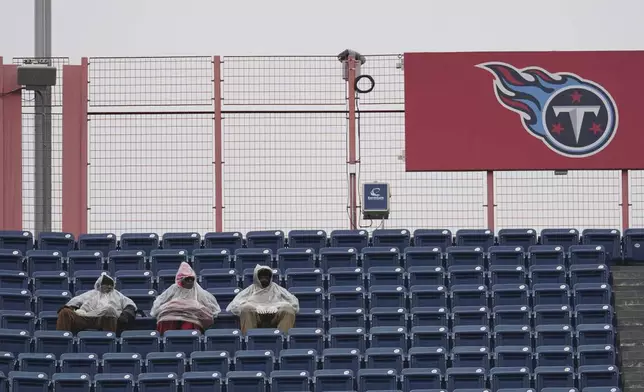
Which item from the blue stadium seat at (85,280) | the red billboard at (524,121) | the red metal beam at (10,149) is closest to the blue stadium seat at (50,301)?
the blue stadium seat at (85,280)

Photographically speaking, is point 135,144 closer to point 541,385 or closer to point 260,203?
point 260,203

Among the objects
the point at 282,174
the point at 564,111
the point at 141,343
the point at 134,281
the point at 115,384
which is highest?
the point at 564,111

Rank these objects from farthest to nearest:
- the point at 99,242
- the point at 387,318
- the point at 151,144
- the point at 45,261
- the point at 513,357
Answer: the point at 151,144, the point at 99,242, the point at 45,261, the point at 387,318, the point at 513,357

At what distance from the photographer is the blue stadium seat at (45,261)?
21.2 meters

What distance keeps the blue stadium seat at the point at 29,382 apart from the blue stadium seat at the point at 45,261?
3.26 meters

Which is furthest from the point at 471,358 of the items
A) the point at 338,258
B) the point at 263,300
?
the point at 338,258

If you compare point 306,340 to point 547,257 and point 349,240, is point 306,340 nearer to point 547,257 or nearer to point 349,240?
point 349,240

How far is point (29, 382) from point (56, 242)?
13.1ft

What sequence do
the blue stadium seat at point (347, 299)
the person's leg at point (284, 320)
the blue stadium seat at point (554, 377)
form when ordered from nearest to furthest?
1. the blue stadium seat at point (554, 377)
2. the person's leg at point (284, 320)
3. the blue stadium seat at point (347, 299)

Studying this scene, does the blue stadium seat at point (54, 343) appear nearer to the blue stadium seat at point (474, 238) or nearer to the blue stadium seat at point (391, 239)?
the blue stadium seat at point (391, 239)

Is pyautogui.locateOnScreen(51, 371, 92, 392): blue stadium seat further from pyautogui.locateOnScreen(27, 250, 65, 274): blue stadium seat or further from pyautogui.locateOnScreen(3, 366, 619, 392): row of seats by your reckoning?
pyautogui.locateOnScreen(27, 250, 65, 274): blue stadium seat

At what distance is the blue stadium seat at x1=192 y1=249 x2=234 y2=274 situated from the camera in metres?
21.1

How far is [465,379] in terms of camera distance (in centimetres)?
1809

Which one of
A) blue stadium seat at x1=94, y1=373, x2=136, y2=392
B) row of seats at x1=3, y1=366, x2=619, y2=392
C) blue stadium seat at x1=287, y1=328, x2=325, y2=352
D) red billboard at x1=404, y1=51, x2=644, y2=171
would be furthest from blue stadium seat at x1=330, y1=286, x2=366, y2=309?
red billboard at x1=404, y1=51, x2=644, y2=171
